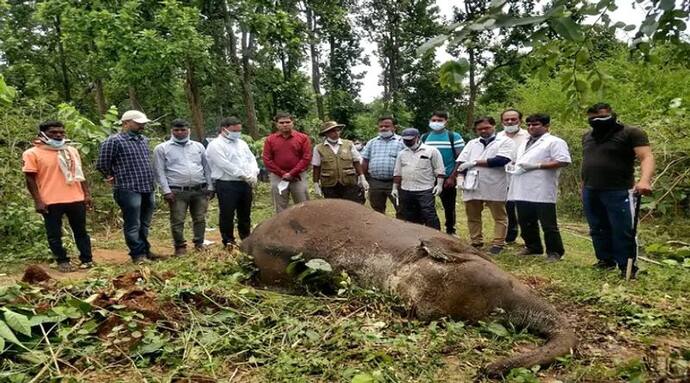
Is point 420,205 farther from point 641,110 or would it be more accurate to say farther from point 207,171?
point 641,110

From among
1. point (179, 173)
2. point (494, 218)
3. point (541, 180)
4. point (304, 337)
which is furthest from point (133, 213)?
point (541, 180)

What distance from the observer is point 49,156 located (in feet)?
18.1

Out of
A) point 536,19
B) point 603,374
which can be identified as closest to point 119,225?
point 603,374

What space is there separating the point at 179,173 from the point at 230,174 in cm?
58

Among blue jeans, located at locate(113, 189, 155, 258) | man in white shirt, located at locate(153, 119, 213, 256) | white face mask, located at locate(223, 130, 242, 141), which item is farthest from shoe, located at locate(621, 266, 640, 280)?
blue jeans, located at locate(113, 189, 155, 258)

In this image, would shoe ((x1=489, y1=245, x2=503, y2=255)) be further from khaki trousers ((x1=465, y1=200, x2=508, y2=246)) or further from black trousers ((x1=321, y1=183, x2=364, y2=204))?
black trousers ((x1=321, y1=183, x2=364, y2=204))

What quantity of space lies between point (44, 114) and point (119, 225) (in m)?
2.13

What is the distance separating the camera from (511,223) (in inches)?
267

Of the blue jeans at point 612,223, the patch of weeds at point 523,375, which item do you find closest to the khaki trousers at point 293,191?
the blue jeans at point 612,223

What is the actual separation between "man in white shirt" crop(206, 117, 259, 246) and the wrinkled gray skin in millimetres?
1639

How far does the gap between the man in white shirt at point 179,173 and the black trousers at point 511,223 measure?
3817 millimetres

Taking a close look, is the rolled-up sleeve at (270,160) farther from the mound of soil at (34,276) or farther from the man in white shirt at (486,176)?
the mound of soil at (34,276)

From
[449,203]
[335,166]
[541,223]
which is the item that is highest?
[335,166]

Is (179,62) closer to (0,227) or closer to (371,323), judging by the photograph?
(0,227)
